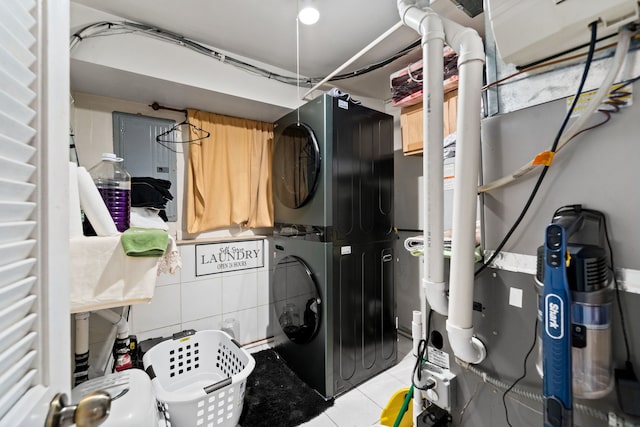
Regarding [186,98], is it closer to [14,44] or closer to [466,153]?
[14,44]

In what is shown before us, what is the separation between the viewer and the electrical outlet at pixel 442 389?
3.29 feet

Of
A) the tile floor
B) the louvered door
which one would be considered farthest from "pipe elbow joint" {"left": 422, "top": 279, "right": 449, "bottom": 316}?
the tile floor

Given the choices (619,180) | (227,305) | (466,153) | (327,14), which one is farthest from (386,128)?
(227,305)

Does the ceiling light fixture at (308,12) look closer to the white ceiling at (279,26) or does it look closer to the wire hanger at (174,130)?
the white ceiling at (279,26)

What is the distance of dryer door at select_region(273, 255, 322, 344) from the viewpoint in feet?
6.07

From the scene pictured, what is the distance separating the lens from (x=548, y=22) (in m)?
0.70

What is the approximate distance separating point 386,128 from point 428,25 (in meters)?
1.25

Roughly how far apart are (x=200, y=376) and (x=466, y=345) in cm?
186

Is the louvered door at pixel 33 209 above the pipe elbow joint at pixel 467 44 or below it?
below

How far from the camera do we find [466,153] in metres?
0.84

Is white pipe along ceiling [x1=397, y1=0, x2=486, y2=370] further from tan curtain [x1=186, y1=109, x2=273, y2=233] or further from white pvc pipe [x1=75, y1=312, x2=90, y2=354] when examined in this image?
tan curtain [x1=186, y1=109, x2=273, y2=233]


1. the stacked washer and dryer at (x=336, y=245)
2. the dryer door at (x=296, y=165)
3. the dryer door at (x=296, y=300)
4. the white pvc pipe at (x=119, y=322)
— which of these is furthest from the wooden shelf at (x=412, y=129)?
the white pvc pipe at (x=119, y=322)

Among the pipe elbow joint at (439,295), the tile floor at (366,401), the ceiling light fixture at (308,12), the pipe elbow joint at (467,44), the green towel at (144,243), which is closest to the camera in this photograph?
the pipe elbow joint at (467,44)

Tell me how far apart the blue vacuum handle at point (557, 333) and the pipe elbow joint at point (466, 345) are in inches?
8.3
